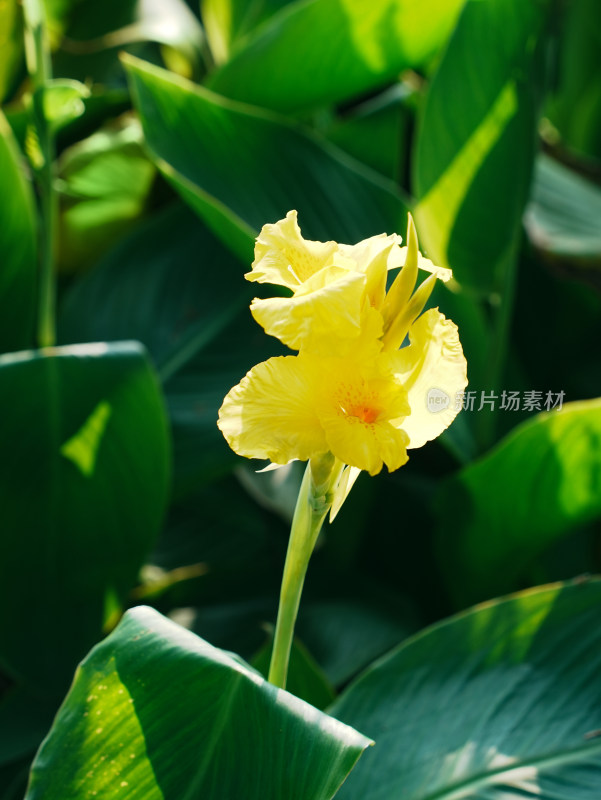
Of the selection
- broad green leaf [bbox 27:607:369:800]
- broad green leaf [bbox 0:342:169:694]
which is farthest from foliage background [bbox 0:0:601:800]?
broad green leaf [bbox 27:607:369:800]

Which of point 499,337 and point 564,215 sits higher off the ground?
point 564,215

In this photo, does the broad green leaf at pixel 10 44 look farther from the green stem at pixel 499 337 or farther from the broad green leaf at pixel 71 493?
the green stem at pixel 499 337

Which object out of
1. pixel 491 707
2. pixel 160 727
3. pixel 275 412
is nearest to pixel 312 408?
pixel 275 412

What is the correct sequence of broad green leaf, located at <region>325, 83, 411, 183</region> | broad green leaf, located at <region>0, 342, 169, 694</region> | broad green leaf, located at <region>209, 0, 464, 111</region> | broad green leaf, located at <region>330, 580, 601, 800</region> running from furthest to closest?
broad green leaf, located at <region>325, 83, 411, 183</region>
broad green leaf, located at <region>209, 0, 464, 111</region>
broad green leaf, located at <region>0, 342, 169, 694</region>
broad green leaf, located at <region>330, 580, 601, 800</region>

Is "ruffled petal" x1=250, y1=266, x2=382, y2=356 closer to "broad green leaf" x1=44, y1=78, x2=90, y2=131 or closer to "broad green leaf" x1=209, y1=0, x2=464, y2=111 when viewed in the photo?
"broad green leaf" x1=44, y1=78, x2=90, y2=131

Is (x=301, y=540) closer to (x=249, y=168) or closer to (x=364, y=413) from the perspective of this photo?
(x=364, y=413)

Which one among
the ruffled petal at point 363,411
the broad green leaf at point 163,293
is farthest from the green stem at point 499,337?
the ruffled petal at point 363,411
